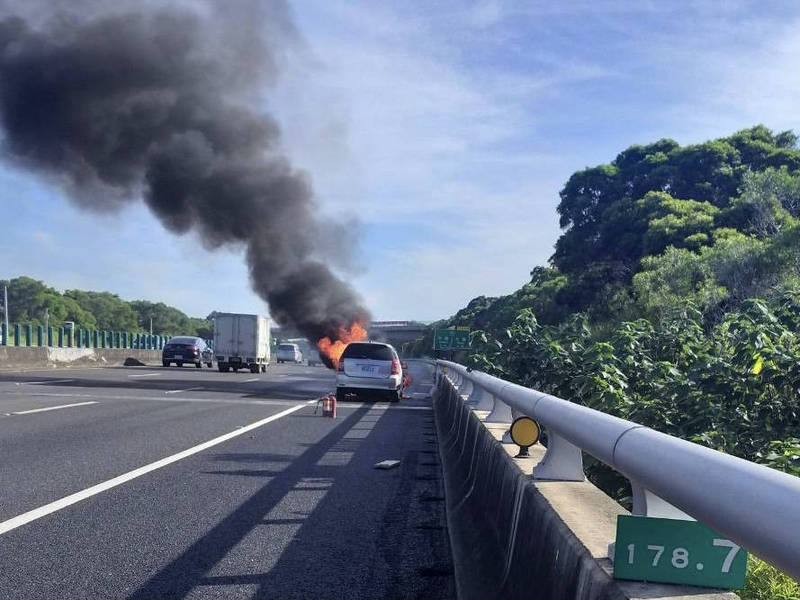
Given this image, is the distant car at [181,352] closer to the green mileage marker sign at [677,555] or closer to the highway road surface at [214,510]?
the highway road surface at [214,510]

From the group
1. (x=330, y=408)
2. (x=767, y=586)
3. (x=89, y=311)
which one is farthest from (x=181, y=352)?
(x=89, y=311)

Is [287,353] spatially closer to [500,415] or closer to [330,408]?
[330,408]

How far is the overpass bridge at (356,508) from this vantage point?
2602 mm

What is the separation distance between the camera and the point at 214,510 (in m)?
7.16

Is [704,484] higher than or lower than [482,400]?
higher

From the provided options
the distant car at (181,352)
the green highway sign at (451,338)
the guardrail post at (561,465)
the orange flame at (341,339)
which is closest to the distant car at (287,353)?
the orange flame at (341,339)

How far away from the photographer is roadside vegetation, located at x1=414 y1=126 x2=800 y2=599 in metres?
8.10

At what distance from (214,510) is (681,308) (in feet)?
26.1

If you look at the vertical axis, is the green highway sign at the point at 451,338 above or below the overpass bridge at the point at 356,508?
above

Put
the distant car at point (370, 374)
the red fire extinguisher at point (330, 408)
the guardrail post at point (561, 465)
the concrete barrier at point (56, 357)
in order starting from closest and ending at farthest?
the guardrail post at point (561, 465), the red fire extinguisher at point (330, 408), the distant car at point (370, 374), the concrete barrier at point (56, 357)

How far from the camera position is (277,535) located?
637cm

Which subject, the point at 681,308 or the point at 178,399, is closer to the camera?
the point at 681,308

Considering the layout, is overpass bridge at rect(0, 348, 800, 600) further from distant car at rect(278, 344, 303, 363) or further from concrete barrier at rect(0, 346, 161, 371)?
distant car at rect(278, 344, 303, 363)

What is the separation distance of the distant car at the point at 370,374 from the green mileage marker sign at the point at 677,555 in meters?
19.5
